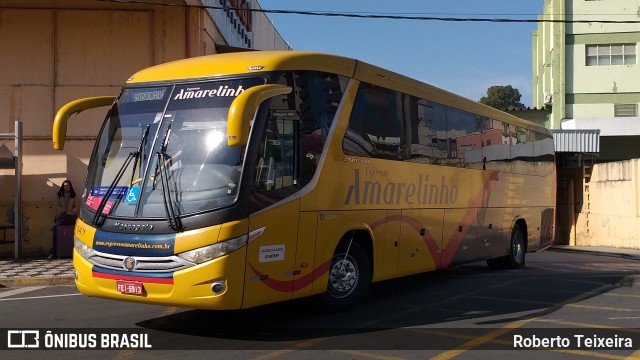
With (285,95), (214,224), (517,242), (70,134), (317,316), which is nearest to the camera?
(214,224)

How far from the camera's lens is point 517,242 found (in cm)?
1360

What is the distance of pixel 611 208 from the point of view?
25.2 meters

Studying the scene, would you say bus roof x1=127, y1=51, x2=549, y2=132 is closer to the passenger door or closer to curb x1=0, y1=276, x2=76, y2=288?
the passenger door

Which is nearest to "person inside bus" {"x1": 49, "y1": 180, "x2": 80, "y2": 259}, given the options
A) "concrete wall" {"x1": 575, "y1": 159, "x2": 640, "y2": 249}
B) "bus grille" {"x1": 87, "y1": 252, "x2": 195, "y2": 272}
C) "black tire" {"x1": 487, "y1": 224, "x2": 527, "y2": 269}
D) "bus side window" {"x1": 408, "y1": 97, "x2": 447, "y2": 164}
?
"bus grille" {"x1": 87, "y1": 252, "x2": 195, "y2": 272}

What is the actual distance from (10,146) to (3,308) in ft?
25.1

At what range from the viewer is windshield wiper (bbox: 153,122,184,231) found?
21.0 ft

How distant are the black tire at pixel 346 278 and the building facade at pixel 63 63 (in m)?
8.77

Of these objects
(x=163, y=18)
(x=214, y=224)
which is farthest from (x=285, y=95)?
(x=163, y=18)

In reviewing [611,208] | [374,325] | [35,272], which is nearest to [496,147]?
[374,325]

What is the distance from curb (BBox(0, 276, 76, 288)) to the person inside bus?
311 centimetres

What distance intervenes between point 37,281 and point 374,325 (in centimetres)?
705

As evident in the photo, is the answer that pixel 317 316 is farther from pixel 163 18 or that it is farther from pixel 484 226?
pixel 163 18

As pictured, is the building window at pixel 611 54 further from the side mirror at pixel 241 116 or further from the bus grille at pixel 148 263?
the bus grille at pixel 148 263

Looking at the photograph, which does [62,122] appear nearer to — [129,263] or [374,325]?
[129,263]
